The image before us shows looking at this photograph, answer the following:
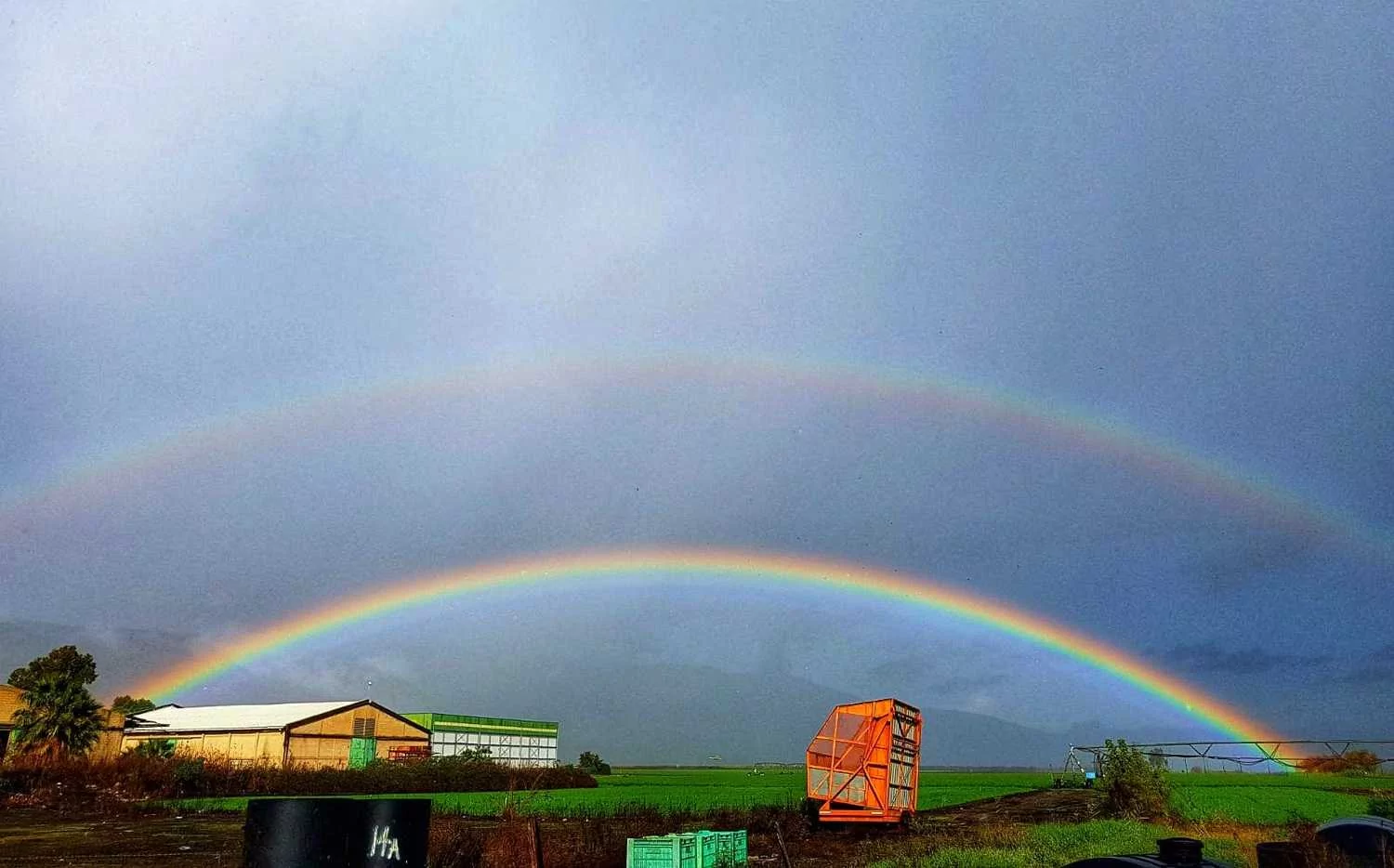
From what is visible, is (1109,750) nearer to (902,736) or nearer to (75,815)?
(902,736)

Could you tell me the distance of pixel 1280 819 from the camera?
31.4 meters

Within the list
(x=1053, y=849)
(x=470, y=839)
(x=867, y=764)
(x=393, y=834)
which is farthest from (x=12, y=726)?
(x=393, y=834)

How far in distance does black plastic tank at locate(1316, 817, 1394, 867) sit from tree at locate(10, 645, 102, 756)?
57061mm

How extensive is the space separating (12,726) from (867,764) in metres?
49.7

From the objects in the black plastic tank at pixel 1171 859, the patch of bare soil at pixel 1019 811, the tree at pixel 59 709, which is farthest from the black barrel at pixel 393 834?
the tree at pixel 59 709

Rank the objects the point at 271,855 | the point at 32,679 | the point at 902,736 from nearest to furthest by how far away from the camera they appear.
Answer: the point at 271,855 < the point at 902,736 < the point at 32,679

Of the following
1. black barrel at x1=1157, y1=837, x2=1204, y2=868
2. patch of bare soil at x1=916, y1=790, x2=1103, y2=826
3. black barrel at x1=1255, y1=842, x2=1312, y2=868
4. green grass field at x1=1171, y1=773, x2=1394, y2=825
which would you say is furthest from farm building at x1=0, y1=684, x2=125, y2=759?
black barrel at x1=1157, y1=837, x2=1204, y2=868

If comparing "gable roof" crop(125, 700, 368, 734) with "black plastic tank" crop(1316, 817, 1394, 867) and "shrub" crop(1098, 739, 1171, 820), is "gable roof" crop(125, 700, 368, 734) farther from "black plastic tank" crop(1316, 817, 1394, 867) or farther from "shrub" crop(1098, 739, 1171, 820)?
"black plastic tank" crop(1316, 817, 1394, 867)

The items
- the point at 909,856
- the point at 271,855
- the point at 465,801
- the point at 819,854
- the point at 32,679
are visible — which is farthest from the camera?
the point at 32,679

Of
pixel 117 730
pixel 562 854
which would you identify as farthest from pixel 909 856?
pixel 117 730

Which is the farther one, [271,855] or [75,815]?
[75,815]

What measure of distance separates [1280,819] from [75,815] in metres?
43.5

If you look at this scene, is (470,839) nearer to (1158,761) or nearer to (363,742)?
(1158,761)

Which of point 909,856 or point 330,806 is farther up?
point 330,806
